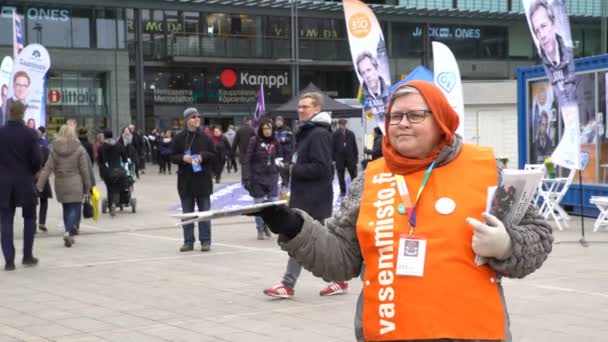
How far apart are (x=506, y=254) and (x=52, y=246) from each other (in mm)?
11455

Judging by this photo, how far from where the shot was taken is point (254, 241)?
46.2ft

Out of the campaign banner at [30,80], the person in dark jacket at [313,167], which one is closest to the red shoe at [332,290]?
the person in dark jacket at [313,167]

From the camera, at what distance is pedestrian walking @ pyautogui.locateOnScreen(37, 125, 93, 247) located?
1391cm

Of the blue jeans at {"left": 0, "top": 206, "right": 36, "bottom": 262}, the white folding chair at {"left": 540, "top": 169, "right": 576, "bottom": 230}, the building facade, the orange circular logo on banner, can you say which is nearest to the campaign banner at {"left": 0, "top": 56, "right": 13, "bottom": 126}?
the orange circular logo on banner

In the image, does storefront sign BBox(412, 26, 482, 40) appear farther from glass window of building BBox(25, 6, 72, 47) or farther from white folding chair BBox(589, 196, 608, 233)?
white folding chair BBox(589, 196, 608, 233)

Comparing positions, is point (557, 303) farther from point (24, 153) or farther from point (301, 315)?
point (24, 153)

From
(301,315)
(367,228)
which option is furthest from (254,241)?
(367,228)

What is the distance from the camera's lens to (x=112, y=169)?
19.1 metres

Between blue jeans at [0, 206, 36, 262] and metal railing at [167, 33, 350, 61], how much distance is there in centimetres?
3702

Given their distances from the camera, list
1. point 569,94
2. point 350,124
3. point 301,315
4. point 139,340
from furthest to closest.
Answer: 1. point 350,124
2. point 569,94
3. point 301,315
4. point 139,340

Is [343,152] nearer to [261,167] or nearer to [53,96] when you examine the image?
[261,167]

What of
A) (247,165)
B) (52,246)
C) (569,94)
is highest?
(569,94)

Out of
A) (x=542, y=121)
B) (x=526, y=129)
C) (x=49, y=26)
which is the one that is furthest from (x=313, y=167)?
(x=49, y=26)

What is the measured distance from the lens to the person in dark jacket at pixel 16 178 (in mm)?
11234
